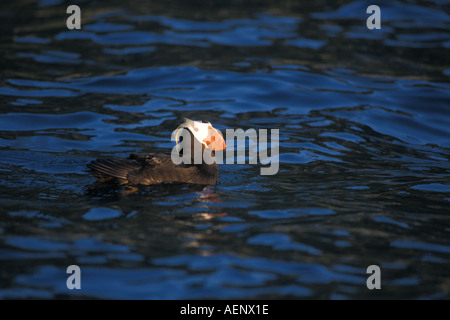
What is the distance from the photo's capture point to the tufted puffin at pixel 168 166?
685 centimetres

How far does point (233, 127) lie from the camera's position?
32.7 feet

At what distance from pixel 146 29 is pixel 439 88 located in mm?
6510

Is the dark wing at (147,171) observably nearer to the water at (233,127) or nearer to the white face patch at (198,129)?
the water at (233,127)

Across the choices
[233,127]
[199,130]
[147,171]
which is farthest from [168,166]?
[233,127]

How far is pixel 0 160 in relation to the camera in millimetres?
7863

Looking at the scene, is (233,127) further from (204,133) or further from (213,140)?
(204,133)

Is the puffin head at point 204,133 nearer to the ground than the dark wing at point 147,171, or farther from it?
farther from it

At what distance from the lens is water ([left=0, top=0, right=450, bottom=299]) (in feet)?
17.3

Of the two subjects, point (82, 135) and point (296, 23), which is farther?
point (296, 23)

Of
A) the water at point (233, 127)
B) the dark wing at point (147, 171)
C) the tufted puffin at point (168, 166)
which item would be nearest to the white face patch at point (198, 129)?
the tufted puffin at point (168, 166)

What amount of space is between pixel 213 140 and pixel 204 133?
0.62 feet

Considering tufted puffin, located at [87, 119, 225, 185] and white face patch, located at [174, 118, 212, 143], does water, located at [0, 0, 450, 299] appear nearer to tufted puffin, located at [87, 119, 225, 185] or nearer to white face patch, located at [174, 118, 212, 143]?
tufted puffin, located at [87, 119, 225, 185]

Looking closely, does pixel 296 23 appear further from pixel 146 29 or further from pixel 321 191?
pixel 321 191
